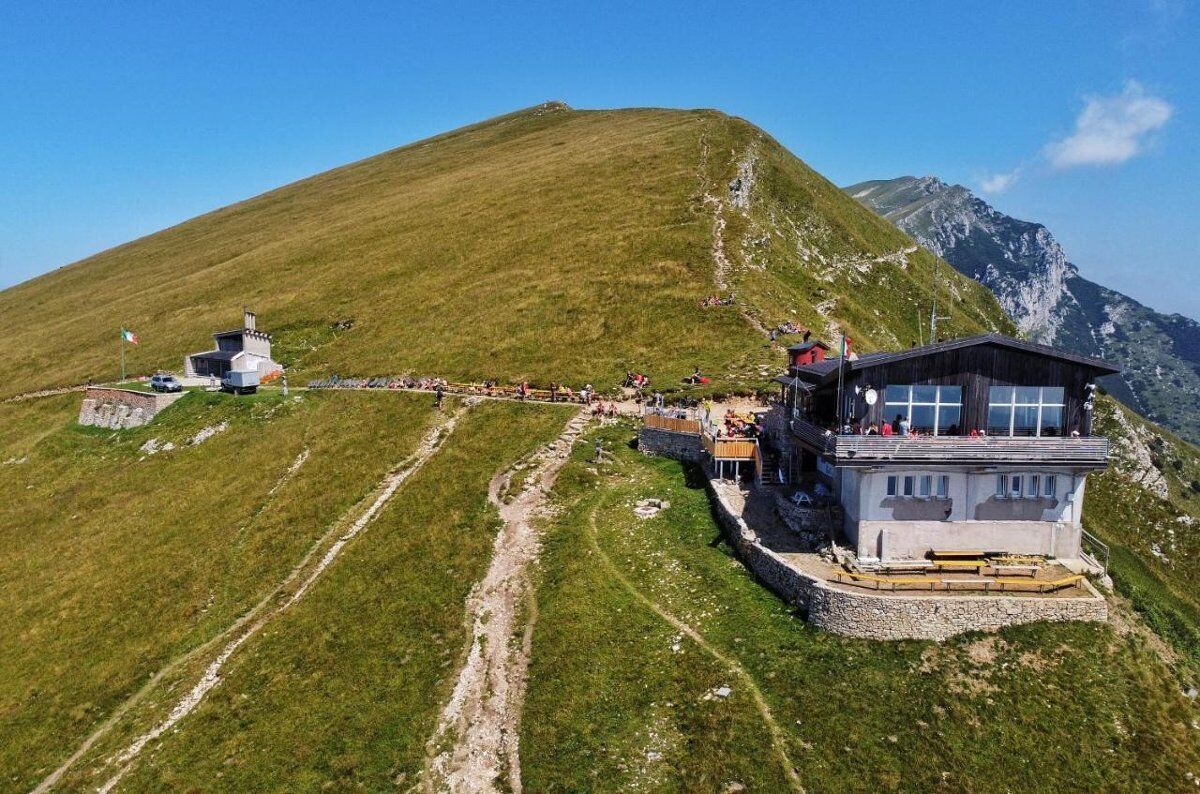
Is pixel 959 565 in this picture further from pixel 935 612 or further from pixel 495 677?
pixel 495 677

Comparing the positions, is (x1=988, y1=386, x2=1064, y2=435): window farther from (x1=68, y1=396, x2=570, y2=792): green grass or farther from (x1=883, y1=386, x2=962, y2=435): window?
(x1=68, y1=396, x2=570, y2=792): green grass

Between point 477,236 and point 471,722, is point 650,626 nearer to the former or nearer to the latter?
point 471,722

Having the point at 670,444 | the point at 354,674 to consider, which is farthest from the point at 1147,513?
the point at 354,674

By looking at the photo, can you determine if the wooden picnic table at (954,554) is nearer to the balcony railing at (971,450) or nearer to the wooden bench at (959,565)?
the wooden bench at (959,565)

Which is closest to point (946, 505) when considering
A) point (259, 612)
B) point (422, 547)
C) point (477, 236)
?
point (422, 547)

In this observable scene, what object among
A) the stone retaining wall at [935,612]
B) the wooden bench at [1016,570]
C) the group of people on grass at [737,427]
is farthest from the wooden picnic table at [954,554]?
the group of people on grass at [737,427]

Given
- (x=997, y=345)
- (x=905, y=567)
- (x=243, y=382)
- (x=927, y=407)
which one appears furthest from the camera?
(x=243, y=382)

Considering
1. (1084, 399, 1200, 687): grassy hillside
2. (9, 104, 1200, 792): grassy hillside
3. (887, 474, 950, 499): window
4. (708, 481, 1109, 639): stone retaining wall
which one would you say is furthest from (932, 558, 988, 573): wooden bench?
(1084, 399, 1200, 687): grassy hillside
